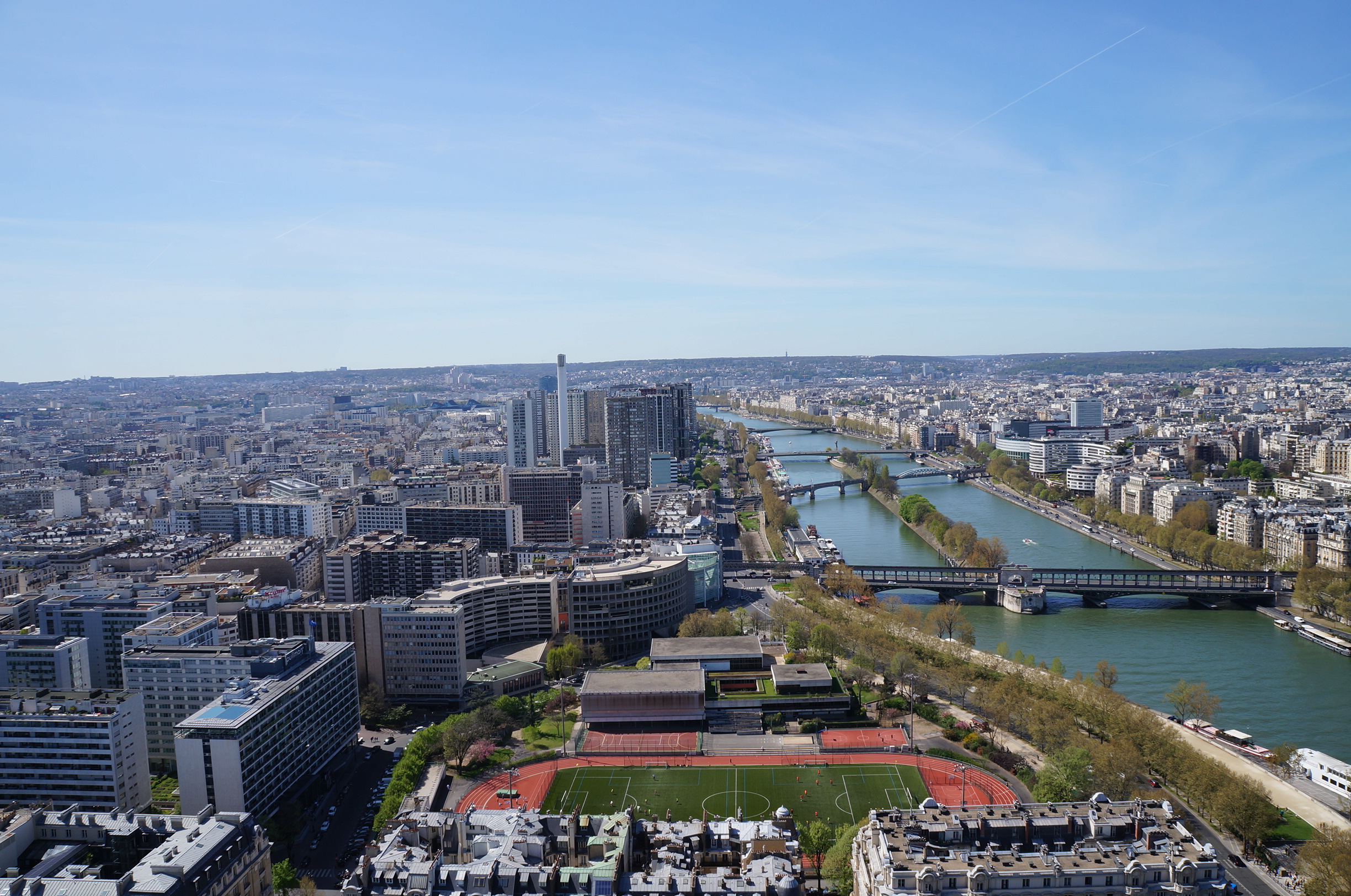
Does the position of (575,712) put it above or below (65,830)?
below

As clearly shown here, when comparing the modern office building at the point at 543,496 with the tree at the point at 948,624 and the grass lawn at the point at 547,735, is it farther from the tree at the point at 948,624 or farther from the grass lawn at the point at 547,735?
the grass lawn at the point at 547,735

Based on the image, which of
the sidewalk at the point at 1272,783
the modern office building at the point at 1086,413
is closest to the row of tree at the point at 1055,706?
the sidewalk at the point at 1272,783

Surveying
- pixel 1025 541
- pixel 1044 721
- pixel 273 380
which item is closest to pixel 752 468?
pixel 1025 541

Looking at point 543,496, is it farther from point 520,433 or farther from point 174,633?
point 174,633

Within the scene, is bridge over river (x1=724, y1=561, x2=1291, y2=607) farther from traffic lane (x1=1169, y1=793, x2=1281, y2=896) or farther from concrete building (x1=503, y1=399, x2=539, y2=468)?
concrete building (x1=503, y1=399, x2=539, y2=468)

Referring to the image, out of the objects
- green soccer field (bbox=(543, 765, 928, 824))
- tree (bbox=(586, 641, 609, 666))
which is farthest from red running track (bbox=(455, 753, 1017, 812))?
tree (bbox=(586, 641, 609, 666))

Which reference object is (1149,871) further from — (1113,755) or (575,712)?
(575,712)

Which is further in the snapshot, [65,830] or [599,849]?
[65,830]
